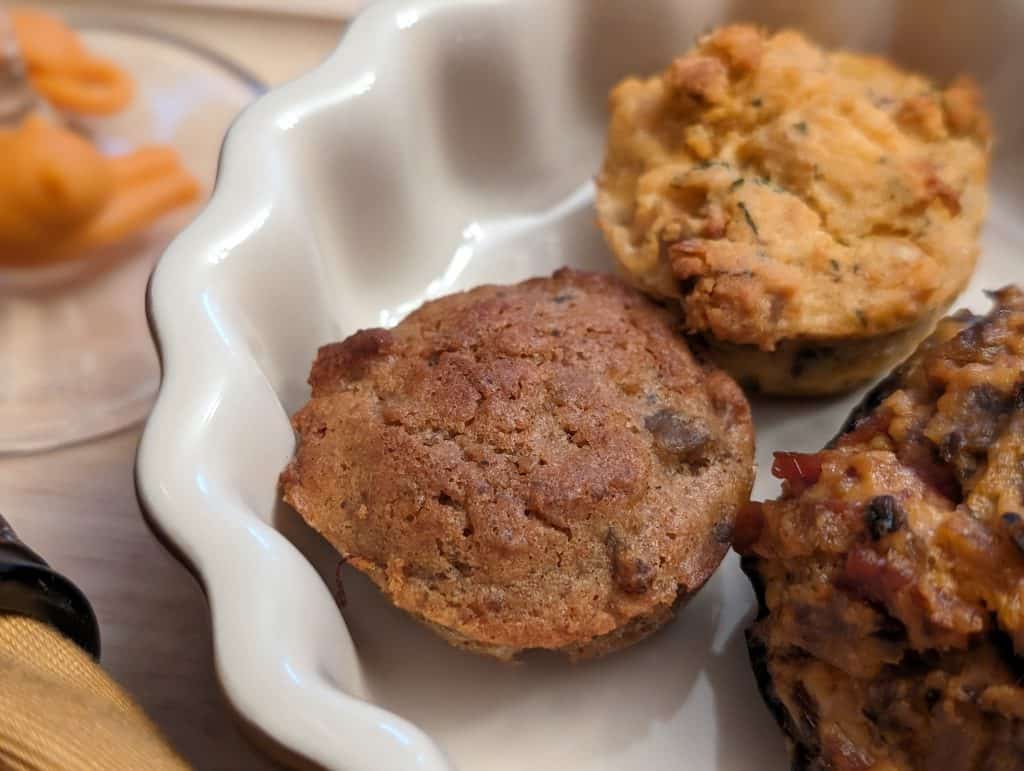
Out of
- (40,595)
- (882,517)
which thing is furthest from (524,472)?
(40,595)

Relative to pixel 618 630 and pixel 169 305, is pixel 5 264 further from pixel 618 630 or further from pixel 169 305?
pixel 618 630

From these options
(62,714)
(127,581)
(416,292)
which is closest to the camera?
(62,714)

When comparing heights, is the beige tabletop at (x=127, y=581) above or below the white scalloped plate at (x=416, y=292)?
below

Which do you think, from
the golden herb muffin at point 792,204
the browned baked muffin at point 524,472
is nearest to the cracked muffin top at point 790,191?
the golden herb muffin at point 792,204

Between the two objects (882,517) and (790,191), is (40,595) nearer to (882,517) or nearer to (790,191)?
(882,517)

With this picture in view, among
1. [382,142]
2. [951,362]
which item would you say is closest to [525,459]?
[951,362]

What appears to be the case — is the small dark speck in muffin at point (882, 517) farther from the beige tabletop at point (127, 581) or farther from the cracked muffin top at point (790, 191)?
the beige tabletop at point (127, 581)

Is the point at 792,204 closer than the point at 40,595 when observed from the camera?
No
